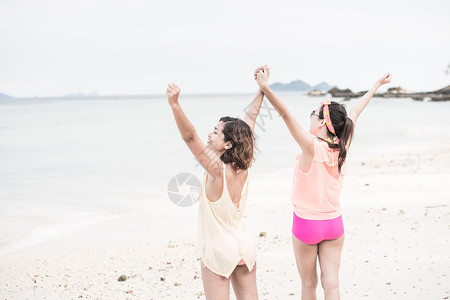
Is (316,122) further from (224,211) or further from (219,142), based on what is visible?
(224,211)

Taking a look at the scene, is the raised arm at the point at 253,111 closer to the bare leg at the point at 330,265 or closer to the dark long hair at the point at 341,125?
the dark long hair at the point at 341,125

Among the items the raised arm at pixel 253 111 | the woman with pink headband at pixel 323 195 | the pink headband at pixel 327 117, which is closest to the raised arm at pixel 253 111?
the raised arm at pixel 253 111

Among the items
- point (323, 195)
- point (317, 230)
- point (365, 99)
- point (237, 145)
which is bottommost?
point (317, 230)

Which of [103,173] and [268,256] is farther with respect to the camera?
[103,173]

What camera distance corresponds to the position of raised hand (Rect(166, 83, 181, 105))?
7.61 ft

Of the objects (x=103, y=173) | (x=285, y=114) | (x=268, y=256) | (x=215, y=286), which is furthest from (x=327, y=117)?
(x=103, y=173)

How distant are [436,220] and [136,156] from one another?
547 inches

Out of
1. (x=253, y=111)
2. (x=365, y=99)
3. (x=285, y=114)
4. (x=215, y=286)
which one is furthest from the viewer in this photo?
(x=365, y=99)

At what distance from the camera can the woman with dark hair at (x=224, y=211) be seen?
99.4 inches

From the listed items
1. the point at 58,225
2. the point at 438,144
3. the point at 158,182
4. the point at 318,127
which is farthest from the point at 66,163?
the point at 318,127

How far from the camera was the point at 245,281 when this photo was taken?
8.64ft

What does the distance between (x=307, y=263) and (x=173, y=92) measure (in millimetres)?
1490

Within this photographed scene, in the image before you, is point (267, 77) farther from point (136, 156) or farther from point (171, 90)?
point (136, 156)

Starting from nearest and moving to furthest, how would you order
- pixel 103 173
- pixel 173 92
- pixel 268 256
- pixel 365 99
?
1. pixel 173 92
2. pixel 365 99
3. pixel 268 256
4. pixel 103 173
